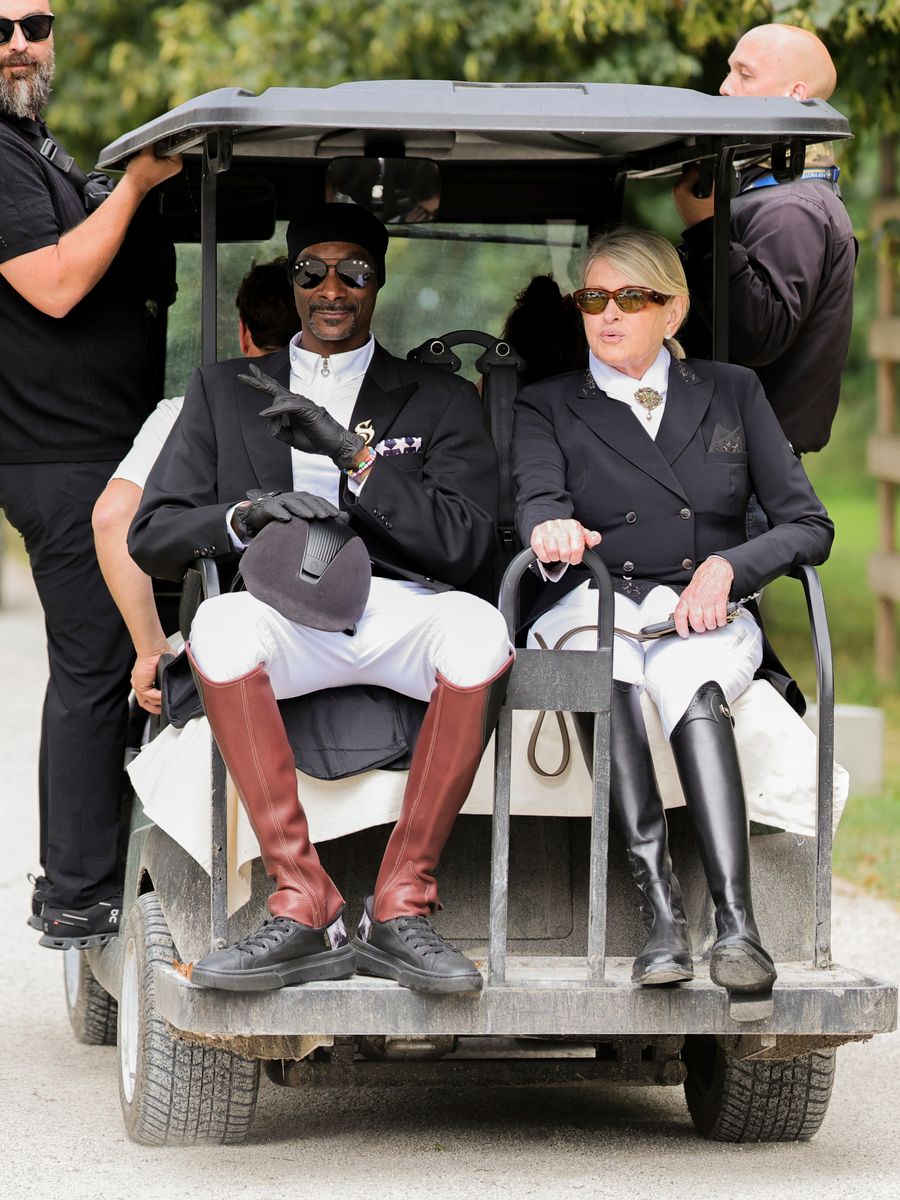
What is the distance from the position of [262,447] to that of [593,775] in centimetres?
113

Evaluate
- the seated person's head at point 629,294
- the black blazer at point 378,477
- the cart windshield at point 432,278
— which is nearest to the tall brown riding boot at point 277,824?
the black blazer at point 378,477

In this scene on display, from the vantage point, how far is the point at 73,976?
18.2 ft

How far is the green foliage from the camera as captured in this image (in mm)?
9250

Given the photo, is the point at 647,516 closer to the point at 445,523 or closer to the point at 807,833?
the point at 445,523

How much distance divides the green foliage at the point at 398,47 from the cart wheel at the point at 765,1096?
17.0 ft

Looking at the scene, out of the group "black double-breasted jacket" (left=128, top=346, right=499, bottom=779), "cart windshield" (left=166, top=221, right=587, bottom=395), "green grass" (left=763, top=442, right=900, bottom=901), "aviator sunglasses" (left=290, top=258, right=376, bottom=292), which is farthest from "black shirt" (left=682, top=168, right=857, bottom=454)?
"green grass" (left=763, top=442, right=900, bottom=901)

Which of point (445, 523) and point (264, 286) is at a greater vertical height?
point (264, 286)

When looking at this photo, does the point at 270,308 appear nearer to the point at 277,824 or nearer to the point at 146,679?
the point at 146,679

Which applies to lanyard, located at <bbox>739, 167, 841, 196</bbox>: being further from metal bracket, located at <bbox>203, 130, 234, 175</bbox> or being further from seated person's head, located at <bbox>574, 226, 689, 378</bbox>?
metal bracket, located at <bbox>203, 130, 234, 175</bbox>

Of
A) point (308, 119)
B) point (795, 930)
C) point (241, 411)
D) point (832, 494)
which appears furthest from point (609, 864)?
point (832, 494)

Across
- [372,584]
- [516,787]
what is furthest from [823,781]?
[372,584]

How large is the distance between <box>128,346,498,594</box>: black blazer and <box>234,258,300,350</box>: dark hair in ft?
1.56

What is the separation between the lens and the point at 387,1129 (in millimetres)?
4598

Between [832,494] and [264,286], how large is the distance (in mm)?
28393
